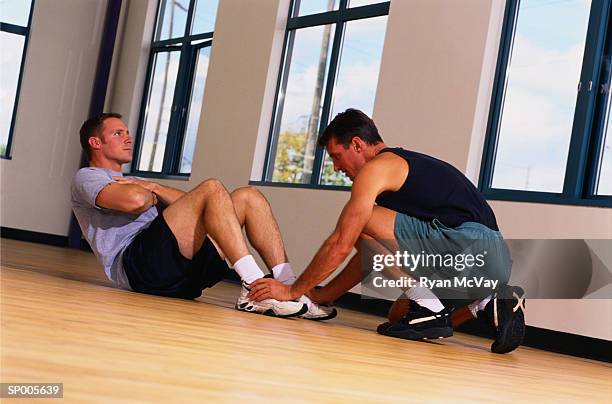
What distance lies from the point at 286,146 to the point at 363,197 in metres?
3.97

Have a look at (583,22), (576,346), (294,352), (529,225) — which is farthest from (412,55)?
(294,352)

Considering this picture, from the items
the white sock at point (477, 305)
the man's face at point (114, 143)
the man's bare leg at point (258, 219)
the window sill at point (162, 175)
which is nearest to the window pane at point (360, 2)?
the window sill at point (162, 175)

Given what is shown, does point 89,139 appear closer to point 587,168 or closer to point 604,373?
point 604,373

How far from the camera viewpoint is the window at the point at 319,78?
6.26 meters

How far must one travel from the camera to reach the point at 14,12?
954 cm

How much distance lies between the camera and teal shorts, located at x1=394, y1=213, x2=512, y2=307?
10.5ft

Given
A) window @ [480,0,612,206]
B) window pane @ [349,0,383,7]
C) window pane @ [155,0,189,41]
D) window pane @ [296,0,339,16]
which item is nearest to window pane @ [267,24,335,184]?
window pane @ [296,0,339,16]

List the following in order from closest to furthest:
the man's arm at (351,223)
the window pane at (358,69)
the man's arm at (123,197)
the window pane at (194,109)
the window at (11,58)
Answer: the man's arm at (351,223) → the man's arm at (123,197) → the window pane at (358,69) → the window pane at (194,109) → the window at (11,58)

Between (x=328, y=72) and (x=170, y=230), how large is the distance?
3542mm

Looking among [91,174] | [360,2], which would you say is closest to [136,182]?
[91,174]

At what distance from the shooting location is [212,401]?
1147 millimetres

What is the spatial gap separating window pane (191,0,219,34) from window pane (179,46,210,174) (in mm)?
213

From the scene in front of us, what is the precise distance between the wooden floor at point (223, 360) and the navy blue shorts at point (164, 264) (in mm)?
158

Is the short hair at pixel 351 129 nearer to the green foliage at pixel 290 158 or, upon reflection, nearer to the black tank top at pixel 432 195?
the black tank top at pixel 432 195
